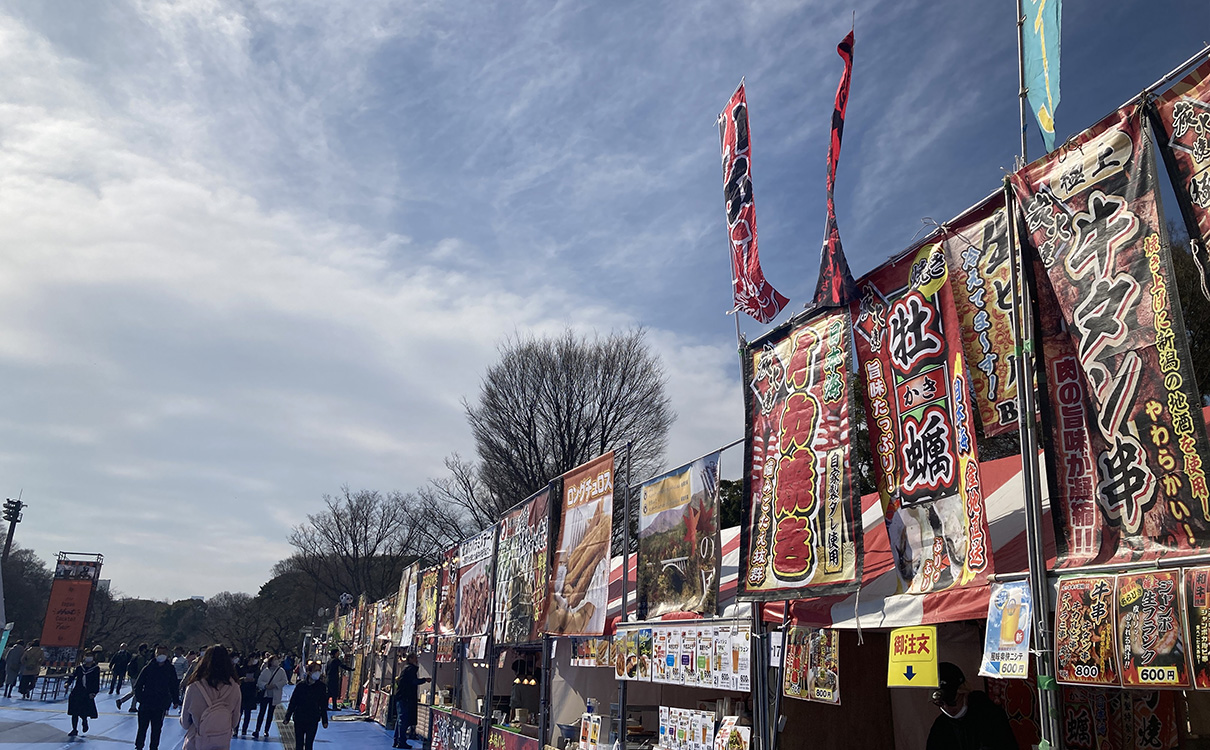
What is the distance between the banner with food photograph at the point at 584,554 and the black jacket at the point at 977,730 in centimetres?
371

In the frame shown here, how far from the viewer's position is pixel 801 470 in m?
6.06

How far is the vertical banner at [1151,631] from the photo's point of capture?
3.44 meters

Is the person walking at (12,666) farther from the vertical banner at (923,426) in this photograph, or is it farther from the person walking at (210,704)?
the vertical banner at (923,426)

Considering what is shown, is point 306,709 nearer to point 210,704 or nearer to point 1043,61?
point 210,704

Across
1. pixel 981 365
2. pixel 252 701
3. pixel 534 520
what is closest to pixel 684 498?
pixel 981 365

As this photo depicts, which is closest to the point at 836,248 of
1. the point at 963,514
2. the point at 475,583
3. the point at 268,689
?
the point at 963,514

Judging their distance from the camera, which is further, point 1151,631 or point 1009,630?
point 1009,630

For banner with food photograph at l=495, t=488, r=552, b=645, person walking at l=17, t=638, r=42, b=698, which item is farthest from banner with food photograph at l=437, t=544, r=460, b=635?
person walking at l=17, t=638, r=42, b=698

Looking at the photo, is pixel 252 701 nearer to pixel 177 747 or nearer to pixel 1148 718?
pixel 177 747

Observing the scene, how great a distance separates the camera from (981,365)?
4.88m

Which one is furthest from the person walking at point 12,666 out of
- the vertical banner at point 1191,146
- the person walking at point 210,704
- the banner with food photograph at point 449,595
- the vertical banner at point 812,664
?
the vertical banner at point 1191,146

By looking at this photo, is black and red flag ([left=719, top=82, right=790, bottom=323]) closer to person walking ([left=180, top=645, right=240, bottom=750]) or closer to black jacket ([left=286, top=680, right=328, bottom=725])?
person walking ([left=180, top=645, right=240, bottom=750])

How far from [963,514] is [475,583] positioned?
9.75 metres

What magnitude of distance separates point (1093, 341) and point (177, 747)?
1459 cm
